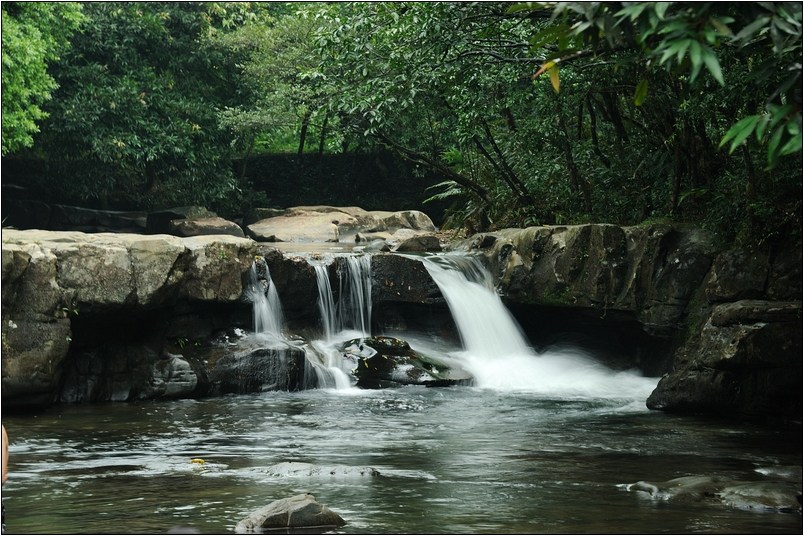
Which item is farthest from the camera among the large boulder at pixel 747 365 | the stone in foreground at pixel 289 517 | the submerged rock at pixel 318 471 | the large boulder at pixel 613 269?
the large boulder at pixel 613 269

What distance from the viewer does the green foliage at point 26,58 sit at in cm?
2006

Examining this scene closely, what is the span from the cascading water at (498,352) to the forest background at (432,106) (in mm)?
2414

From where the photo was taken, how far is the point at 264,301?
49.3 ft

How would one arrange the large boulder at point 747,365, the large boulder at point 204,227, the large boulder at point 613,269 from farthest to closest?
the large boulder at point 204,227, the large boulder at point 613,269, the large boulder at point 747,365

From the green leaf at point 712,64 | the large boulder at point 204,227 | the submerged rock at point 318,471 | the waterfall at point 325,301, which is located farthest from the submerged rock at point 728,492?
the large boulder at point 204,227

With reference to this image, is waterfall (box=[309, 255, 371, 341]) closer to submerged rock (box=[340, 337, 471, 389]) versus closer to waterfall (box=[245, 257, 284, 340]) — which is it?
waterfall (box=[245, 257, 284, 340])

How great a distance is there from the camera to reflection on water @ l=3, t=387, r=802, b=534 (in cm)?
641

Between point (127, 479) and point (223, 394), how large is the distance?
5.49 m

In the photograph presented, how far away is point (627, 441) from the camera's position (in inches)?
388

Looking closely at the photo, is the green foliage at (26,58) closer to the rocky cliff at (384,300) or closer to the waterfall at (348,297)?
the rocky cliff at (384,300)

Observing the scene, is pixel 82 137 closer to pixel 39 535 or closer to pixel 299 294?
pixel 299 294

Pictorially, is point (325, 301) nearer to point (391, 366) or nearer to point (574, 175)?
point (391, 366)

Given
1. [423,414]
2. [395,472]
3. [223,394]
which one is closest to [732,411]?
[423,414]

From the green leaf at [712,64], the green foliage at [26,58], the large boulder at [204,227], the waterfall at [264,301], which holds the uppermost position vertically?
the green foliage at [26,58]
